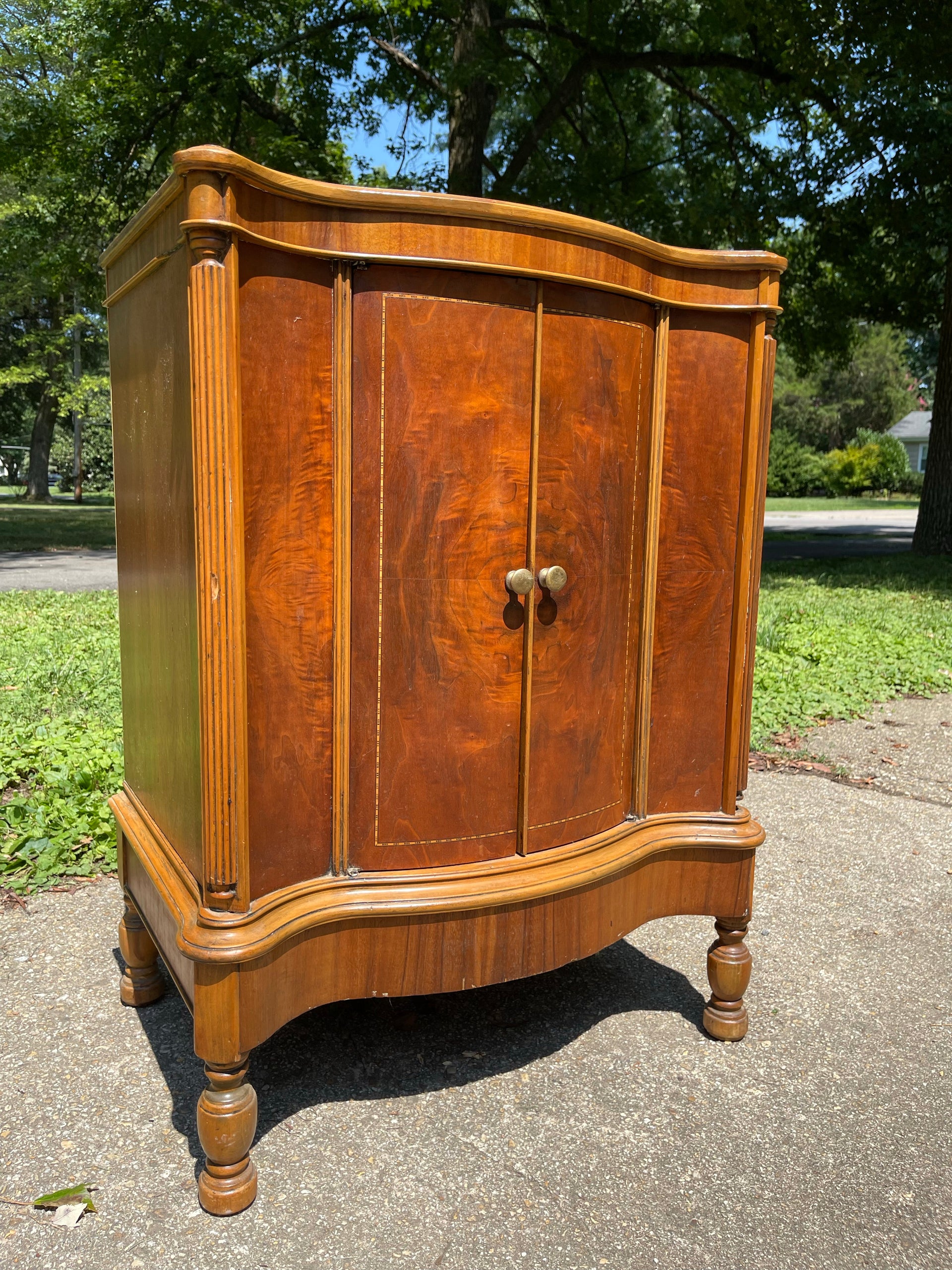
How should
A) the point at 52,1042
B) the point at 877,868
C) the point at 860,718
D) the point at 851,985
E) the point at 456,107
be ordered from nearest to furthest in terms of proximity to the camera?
the point at 52,1042, the point at 851,985, the point at 877,868, the point at 860,718, the point at 456,107

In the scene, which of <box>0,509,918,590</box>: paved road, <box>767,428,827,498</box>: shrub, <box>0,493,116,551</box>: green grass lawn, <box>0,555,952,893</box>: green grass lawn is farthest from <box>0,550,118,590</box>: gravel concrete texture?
<box>767,428,827,498</box>: shrub

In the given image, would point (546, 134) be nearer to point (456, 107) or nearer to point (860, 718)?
point (456, 107)

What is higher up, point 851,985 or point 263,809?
point 263,809

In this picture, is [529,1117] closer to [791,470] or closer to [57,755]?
[57,755]

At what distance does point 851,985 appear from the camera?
288 cm

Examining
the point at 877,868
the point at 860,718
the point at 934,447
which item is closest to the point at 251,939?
the point at 877,868

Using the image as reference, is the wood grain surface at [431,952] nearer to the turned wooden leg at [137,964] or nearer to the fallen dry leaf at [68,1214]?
the fallen dry leaf at [68,1214]

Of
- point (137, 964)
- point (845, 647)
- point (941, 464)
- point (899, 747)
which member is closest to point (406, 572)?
point (137, 964)

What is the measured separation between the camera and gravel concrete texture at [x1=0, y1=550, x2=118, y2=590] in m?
10.0

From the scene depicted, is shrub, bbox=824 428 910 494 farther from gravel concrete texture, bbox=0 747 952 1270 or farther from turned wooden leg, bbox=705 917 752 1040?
turned wooden leg, bbox=705 917 752 1040

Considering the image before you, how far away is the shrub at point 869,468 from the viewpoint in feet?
131

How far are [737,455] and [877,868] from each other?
79.7 inches

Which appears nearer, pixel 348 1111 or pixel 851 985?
pixel 348 1111

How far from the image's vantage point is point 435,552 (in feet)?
6.71
